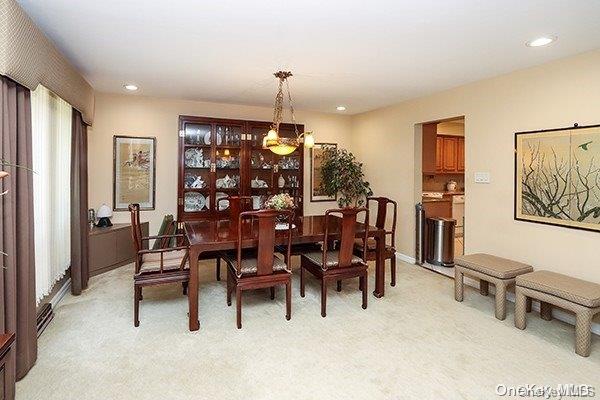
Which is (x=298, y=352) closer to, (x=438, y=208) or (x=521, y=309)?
(x=521, y=309)

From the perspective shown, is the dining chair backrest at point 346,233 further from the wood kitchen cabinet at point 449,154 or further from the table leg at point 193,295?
the wood kitchen cabinet at point 449,154

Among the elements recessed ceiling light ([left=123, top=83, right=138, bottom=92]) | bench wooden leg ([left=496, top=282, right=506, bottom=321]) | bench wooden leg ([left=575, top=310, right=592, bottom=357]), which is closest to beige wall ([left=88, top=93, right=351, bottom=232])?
recessed ceiling light ([left=123, top=83, right=138, bottom=92])

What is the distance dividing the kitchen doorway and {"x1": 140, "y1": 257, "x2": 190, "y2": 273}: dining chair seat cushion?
11.2 feet

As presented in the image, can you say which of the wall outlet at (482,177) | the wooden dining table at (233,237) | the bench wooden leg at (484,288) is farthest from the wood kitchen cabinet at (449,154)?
the wooden dining table at (233,237)

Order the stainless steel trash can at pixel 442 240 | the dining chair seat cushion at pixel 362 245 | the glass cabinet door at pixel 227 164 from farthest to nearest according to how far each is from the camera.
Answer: the glass cabinet door at pixel 227 164 → the stainless steel trash can at pixel 442 240 → the dining chair seat cushion at pixel 362 245

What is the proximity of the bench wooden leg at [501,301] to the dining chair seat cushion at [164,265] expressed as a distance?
9.28 ft

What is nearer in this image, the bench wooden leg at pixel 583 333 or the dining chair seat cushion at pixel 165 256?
the bench wooden leg at pixel 583 333

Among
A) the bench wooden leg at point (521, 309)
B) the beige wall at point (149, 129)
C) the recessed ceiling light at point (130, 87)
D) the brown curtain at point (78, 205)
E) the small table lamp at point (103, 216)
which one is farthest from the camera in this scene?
the beige wall at point (149, 129)

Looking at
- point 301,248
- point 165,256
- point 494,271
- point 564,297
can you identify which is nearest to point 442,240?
point 494,271

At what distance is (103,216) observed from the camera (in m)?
4.43

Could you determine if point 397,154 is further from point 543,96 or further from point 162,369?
point 162,369

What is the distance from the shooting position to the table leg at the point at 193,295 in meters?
2.82

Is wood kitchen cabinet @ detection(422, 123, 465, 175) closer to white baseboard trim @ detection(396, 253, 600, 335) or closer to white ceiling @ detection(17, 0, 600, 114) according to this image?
white baseboard trim @ detection(396, 253, 600, 335)

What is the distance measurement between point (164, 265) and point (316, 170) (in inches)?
135
